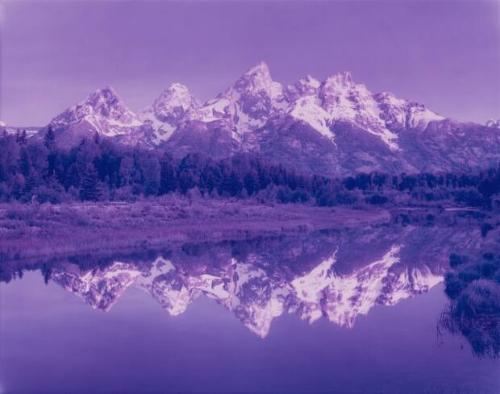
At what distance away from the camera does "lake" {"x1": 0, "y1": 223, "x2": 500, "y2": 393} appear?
19.6 m

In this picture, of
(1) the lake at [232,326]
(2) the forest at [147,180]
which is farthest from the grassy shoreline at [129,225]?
(2) the forest at [147,180]

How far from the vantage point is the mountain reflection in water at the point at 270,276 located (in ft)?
105

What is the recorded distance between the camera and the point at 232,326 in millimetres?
27766

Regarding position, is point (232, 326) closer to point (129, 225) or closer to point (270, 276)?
point (270, 276)

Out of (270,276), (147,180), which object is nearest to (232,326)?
(270,276)

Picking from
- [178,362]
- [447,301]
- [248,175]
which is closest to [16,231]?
[178,362]

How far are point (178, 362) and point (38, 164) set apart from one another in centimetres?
7754

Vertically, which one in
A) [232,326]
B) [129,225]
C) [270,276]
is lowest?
[232,326]

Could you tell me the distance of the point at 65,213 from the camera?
2159 inches

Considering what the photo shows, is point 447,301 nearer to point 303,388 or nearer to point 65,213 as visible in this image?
point 303,388

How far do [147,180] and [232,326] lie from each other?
81511mm

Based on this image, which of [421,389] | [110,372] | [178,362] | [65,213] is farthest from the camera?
[65,213]

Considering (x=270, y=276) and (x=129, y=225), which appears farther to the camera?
(x=129, y=225)

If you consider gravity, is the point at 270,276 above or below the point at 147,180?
below
